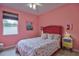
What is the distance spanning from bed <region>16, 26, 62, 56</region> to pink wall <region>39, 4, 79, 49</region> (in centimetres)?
11

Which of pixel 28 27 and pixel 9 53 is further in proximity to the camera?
pixel 28 27

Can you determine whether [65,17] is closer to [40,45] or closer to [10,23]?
[40,45]

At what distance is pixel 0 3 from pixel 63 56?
1483 mm

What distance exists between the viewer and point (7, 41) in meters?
1.76

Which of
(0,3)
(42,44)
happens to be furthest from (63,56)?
(0,3)

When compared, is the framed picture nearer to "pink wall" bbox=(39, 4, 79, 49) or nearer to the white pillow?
"pink wall" bbox=(39, 4, 79, 49)

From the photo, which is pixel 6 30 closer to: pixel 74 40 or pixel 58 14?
pixel 58 14

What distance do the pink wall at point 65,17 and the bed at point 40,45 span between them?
0.11m

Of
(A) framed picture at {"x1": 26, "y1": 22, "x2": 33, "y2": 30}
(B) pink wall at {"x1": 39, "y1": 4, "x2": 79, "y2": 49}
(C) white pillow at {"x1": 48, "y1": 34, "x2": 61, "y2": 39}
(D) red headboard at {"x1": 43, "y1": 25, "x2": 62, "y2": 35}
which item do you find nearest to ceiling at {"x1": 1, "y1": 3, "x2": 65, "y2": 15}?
(B) pink wall at {"x1": 39, "y1": 4, "x2": 79, "y2": 49}

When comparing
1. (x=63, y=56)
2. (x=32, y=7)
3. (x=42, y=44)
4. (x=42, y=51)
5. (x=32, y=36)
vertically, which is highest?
(x=32, y=7)

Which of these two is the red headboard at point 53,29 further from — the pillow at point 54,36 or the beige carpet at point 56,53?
the beige carpet at point 56,53

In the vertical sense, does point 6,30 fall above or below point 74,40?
above

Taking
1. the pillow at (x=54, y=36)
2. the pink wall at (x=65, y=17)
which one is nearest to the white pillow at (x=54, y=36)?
the pillow at (x=54, y=36)

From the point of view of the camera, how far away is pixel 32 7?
1.82m
